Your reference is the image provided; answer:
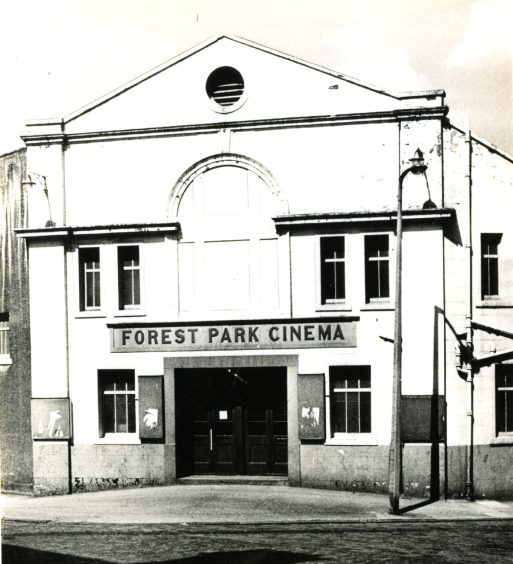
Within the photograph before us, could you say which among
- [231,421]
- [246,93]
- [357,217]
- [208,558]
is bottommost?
[208,558]

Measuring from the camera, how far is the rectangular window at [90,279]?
21.9 metres

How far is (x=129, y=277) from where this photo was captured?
2177cm

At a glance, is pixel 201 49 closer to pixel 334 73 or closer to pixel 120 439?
pixel 334 73

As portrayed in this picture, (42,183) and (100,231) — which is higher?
(42,183)

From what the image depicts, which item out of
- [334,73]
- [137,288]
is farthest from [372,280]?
[137,288]

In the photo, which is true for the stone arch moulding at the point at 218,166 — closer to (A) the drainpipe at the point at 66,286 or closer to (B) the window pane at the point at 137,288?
(B) the window pane at the point at 137,288

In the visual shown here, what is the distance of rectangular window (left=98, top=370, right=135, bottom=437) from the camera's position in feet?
71.4

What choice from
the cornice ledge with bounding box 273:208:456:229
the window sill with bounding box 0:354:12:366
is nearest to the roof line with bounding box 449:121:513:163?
the cornice ledge with bounding box 273:208:456:229

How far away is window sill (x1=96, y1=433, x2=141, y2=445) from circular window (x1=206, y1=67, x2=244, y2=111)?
888 centimetres

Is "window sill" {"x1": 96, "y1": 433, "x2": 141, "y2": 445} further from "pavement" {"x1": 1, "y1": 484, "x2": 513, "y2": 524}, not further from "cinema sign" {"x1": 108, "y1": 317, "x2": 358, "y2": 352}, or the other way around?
"cinema sign" {"x1": 108, "y1": 317, "x2": 358, "y2": 352}

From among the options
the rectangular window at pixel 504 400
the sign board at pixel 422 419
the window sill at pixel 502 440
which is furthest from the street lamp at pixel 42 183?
the window sill at pixel 502 440

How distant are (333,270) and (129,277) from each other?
5419 mm

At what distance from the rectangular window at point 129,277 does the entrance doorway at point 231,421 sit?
7.38ft

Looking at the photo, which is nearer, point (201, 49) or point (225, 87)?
point (201, 49)
